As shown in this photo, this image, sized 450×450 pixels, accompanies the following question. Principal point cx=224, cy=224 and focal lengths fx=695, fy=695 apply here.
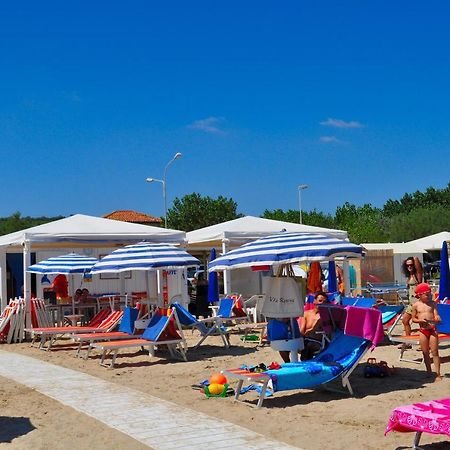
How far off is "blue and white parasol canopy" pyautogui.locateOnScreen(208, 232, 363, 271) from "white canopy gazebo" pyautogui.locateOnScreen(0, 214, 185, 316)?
6.90 m

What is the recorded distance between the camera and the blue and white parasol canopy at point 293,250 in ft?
28.8

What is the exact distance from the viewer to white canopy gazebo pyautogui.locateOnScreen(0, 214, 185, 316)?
15.2 meters

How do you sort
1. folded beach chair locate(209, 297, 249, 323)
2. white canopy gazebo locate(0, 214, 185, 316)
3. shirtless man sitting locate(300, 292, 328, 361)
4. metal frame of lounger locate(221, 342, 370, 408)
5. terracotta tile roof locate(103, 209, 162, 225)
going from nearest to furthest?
1. metal frame of lounger locate(221, 342, 370, 408)
2. shirtless man sitting locate(300, 292, 328, 361)
3. folded beach chair locate(209, 297, 249, 323)
4. white canopy gazebo locate(0, 214, 185, 316)
5. terracotta tile roof locate(103, 209, 162, 225)

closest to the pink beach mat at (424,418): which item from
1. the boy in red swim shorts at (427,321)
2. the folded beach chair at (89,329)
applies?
the boy in red swim shorts at (427,321)

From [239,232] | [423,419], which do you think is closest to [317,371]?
[423,419]

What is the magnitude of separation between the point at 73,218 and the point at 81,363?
6411 mm

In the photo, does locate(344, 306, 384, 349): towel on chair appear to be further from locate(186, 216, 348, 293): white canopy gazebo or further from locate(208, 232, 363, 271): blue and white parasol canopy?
locate(186, 216, 348, 293): white canopy gazebo

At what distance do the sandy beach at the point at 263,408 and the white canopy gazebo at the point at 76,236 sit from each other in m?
4.68

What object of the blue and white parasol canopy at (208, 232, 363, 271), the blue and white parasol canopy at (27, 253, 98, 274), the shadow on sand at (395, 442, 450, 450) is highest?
the blue and white parasol canopy at (27, 253, 98, 274)

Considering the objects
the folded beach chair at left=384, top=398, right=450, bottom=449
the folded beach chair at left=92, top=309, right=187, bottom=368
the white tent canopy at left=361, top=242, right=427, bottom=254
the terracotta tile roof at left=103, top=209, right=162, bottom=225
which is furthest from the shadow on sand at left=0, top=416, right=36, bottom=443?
the terracotta tile roof at left=103, top=209, right=162, bottom=225

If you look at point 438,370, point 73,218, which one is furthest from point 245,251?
point 73,218

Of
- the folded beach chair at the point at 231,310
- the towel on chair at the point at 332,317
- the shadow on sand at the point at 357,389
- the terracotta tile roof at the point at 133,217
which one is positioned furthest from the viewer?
the terracotta tile roof at the point at 133,217

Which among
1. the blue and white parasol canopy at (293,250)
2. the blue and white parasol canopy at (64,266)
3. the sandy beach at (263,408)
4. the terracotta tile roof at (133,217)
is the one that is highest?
the terracotta tile roof at (133,217)

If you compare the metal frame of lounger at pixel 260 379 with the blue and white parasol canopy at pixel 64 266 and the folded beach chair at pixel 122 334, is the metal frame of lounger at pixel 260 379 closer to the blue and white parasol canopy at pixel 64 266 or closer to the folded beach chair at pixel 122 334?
the folded beach chair at pixel 122 334
